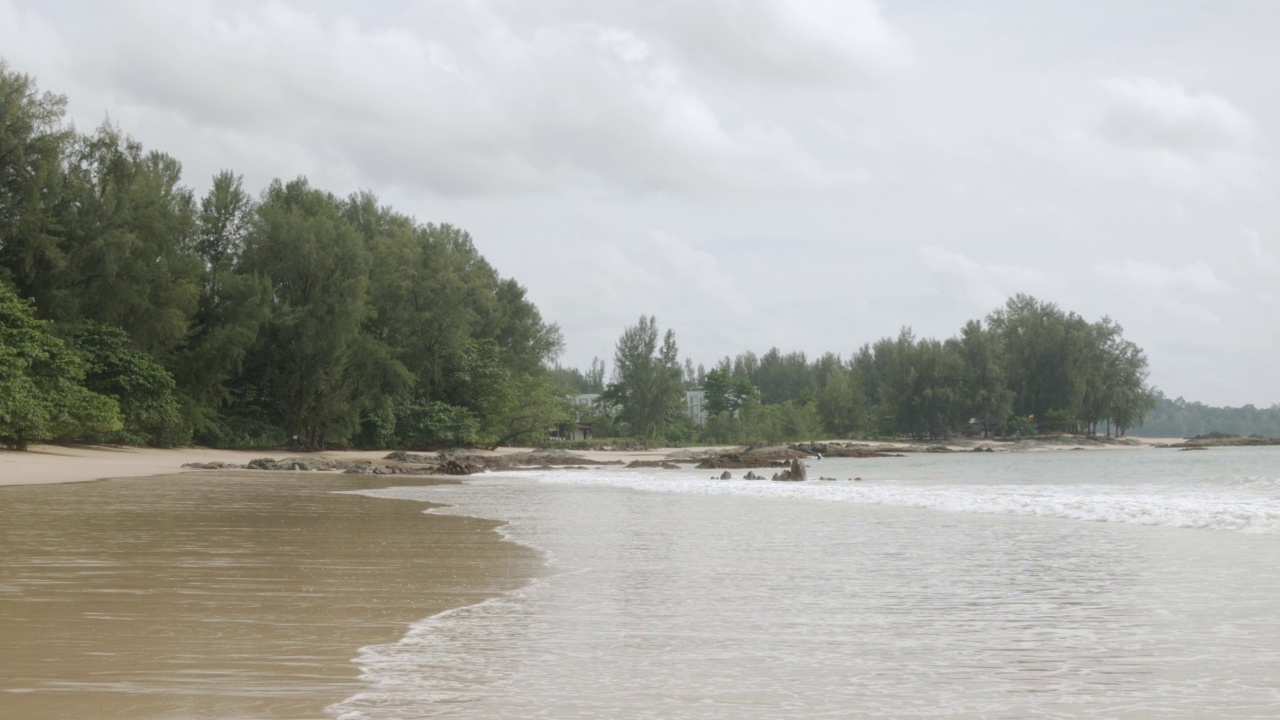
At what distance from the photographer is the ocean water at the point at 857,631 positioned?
14.0 ft

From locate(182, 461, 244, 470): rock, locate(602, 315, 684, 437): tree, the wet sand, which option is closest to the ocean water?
the wet sand

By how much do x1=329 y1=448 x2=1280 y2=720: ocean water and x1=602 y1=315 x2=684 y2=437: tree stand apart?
74.3 m

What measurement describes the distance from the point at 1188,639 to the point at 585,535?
7445 millimetres

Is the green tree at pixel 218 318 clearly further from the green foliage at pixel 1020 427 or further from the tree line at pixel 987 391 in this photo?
the green foliage at pixel 1020 427

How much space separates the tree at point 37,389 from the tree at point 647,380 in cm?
5554

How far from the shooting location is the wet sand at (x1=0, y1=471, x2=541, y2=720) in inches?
166

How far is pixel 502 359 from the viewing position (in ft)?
220

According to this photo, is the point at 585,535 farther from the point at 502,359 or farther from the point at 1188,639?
the point at 502,359

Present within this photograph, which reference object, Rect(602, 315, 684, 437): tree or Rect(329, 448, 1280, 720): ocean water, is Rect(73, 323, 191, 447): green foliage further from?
Rect(602, 315, 684, 437): tree

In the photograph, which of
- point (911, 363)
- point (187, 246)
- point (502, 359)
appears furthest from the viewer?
point (911, 363)

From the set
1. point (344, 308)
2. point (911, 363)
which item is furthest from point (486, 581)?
point (911, 363)

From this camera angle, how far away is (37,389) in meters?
29.8

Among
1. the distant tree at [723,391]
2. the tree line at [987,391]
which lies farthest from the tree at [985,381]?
the distant tree at [723,391]

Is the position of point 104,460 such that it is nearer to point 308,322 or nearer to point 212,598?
point 308,322
